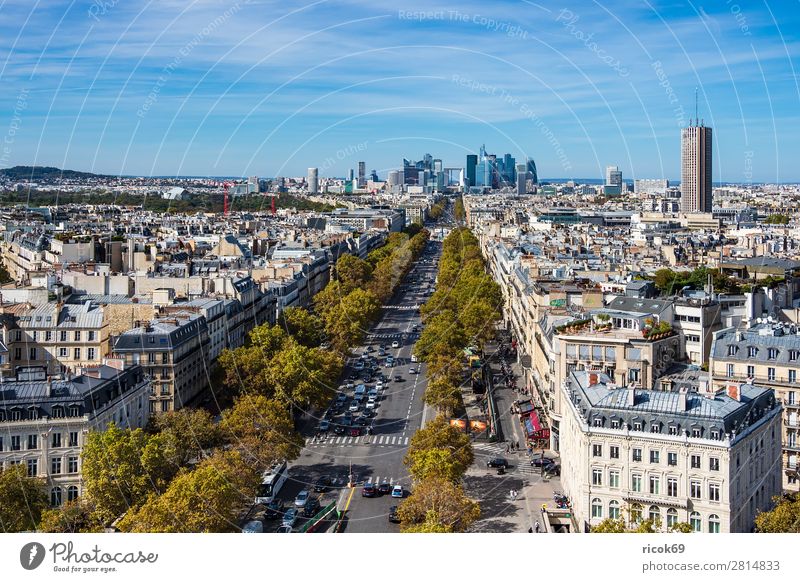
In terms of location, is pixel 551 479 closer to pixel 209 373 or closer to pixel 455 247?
pixel 209 373

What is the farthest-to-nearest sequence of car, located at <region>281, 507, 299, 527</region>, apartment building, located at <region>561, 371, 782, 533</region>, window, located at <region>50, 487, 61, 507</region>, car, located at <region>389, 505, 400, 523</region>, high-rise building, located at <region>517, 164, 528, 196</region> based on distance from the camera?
high-rise building, located at <region>517, 164, 528, 196</region> → car, located at <region>389, 505, 400, 523</region> → car, located at <region>281, 507, 299, 527</region> → window, located at <region>50, 487, 61, 507</region> → apartment building, located at <region>561, 371, 782, 533</region>

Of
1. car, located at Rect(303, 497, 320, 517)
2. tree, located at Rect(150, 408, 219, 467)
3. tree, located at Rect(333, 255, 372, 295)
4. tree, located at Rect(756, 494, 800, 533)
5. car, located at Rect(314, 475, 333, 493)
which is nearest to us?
tree, located at Rect(756, 494, 800, 533)

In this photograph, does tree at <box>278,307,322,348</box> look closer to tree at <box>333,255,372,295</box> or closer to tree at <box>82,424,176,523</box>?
tree at <box>333,255,372,295</box>

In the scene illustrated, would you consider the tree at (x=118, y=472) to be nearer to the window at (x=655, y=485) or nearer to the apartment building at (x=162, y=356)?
the apartment building at (x=162, y=356)

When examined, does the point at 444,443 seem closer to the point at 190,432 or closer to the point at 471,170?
the point at 190,432

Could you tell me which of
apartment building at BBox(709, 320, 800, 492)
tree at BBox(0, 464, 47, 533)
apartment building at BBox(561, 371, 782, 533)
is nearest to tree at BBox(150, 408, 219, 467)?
tree at BBox(0, 464, 47, 533)
